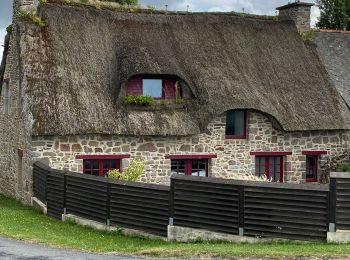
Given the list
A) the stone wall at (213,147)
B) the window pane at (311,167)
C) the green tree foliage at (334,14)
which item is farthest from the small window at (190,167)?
the green tree foliage at (334,14)

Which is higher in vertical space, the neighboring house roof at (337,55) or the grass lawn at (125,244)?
the neighboring house roof at (337,55)

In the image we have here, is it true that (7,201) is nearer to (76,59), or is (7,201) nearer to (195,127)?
(76,59)

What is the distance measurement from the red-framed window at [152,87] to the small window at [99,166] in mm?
2635

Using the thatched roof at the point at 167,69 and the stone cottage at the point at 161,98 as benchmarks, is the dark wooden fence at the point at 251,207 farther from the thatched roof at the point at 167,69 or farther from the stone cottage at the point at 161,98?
the thatched roof at the point at 167,69

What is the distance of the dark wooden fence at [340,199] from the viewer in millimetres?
15031

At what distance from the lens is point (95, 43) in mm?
26094

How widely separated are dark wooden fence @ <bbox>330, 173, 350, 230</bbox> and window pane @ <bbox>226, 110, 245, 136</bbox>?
37.9 ft

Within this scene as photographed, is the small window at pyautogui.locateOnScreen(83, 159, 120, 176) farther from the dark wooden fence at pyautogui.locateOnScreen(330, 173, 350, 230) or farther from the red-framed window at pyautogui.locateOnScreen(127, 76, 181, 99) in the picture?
the dark wooden fence at pyautogui.locateOnScreen(330, 173, 350, 230)

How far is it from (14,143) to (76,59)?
437 centimetres

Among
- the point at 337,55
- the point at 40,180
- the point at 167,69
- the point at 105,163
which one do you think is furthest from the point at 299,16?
the point at 40,180

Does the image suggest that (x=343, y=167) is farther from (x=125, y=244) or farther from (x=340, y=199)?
(x=125, y=244)

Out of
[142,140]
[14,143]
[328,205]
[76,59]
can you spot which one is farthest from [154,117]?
[328,205]

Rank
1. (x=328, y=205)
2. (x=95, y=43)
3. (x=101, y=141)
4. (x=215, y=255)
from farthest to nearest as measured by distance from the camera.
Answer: (x=95, y=43), (x=101, y=141), (x=328, y=205), (x=215, y=255)

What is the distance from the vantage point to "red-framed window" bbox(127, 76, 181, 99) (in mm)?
25531
